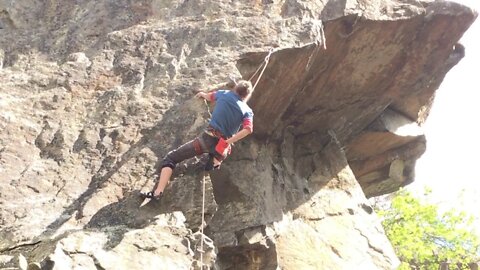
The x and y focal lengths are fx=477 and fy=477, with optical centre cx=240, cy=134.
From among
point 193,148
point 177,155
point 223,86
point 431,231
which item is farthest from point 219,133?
point 431,231

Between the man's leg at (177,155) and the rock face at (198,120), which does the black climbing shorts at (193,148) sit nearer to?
the man's leg at (177,155)

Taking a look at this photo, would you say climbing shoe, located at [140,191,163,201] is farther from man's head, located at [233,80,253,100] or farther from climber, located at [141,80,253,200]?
Answer: man's head, located at [233,80,253,100]

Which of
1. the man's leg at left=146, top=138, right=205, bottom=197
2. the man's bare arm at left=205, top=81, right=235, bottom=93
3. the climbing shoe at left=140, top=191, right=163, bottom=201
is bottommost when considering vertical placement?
the climbing shoe at left=140, top=191, right=163, bottom=201

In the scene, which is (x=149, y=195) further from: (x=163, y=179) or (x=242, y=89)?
(x=242, y=89)

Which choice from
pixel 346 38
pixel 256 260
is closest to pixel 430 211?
pixel 346 38

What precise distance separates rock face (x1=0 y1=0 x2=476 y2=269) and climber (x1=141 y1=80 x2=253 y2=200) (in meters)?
0.39

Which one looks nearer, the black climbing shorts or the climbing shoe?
the climbing shoe

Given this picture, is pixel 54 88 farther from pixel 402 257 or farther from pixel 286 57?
pixel 402 257

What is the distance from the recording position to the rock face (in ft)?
20.6

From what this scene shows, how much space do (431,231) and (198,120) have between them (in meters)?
16.0

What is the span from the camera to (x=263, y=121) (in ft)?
31.4

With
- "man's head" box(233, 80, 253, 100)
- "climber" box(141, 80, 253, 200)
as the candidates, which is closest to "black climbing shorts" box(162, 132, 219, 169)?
"climber" box(141, 80, 253, 200)

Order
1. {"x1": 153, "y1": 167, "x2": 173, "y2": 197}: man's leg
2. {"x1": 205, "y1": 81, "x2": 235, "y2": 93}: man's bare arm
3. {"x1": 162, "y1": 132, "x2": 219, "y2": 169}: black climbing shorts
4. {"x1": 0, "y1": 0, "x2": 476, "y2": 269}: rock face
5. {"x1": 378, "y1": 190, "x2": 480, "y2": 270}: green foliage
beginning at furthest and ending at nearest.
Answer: {"x1": 378, "y1": 190, "x2": 480, "y2": 270}: green foliage
{"x1": 205, "y1": 81, "x2": 235, "y2": 93}: man's bare arm
{"x1": 162, "y1": 132, "x2": 219, "y2": 169}: black climbing shorts
{"x1": 153, "y1": 167, "x2": 173, "y2": 197}: man's leg
{"x1": 0, "y1": 0, "x2": 476, "y2": 269}: rock face

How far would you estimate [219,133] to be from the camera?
6566 millimetres
